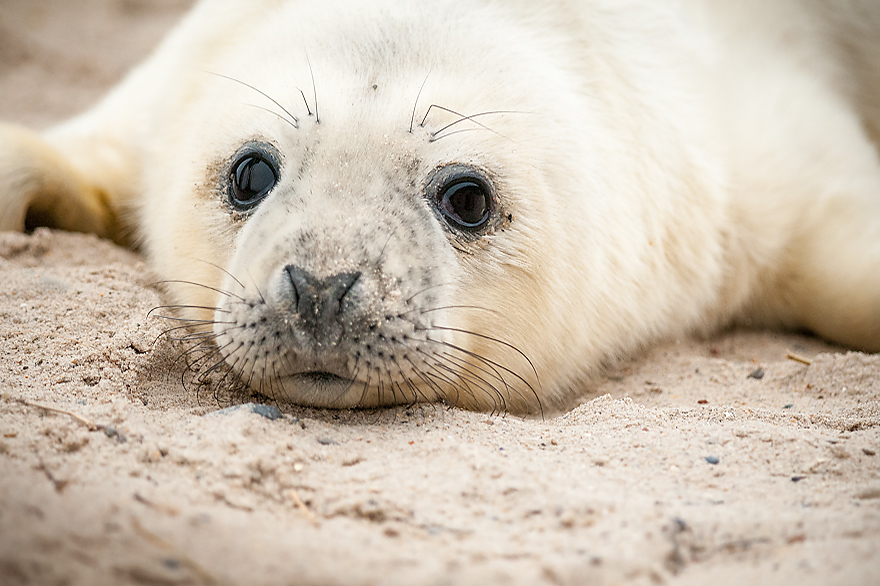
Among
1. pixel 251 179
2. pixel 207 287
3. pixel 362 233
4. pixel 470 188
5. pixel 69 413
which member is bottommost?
pixel 69 413

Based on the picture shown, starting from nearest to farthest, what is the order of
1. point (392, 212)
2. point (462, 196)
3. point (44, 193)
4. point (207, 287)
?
point (392, 212) → point (462, 196) → point (207, 287) → point (44, 193)

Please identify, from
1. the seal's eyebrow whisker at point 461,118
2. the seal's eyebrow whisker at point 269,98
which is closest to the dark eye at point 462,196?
the seal's eyebrow whisker at point 461,118

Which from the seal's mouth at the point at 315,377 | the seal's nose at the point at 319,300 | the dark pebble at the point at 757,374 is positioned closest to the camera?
the seal's nose at the point at 319,300

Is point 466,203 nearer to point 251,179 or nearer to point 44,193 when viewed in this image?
point 251,179

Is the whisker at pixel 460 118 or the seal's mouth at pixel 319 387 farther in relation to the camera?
the whisker at pixel 460 118

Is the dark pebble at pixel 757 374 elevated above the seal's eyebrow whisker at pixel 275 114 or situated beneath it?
situated beneath

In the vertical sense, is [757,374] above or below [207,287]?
above

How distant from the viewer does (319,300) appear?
2004 millimetres

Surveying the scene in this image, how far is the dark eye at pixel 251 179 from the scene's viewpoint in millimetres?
2447

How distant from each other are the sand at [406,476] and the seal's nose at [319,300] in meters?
0.26

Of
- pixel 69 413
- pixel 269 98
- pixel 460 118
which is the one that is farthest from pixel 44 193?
pixel 460 118

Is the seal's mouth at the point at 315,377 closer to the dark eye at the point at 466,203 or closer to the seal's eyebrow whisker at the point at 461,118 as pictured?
the dark eye at the point at 466,203

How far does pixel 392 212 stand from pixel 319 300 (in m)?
0.37

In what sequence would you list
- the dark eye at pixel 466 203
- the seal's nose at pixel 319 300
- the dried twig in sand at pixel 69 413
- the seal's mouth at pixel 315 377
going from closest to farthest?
the dried twig in sand at pixel 69 413, the seal's nose at pixel 319 300, the seal's mouth at pixel 315 377, the dark eye at pixel 466 203
